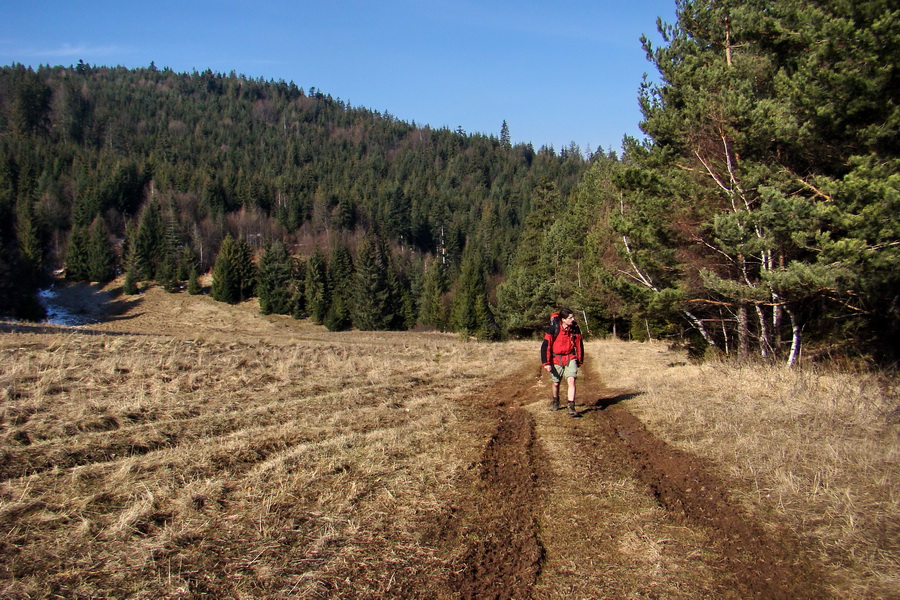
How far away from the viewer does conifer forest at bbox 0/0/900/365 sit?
10.9m

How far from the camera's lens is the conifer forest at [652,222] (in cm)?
1088

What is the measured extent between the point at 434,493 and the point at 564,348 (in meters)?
5.31

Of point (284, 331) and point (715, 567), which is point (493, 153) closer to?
point (284, 331)

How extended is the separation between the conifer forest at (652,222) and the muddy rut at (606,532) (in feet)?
22.6

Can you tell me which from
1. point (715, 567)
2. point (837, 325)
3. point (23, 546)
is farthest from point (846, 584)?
point (837, 325)

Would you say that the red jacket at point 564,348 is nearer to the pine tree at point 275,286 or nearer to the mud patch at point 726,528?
the mud patch at point 726,528

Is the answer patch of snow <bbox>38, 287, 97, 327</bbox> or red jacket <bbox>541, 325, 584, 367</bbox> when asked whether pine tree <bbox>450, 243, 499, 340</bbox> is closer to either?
patch of snow <bbox>38, 287, 97, 327</bbox>

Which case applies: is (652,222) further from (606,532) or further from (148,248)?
(148,248)

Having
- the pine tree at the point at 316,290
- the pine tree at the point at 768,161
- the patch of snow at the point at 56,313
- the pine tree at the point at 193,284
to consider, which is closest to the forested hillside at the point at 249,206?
the pine tree at the point at 316,290

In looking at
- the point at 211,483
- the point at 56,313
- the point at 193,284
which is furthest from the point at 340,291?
the point at 211,483

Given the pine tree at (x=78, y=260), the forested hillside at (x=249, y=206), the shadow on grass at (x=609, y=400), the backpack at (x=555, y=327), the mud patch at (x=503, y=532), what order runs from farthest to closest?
the pine tree at (x=78, y=260) < the forested hillside at (x=249, y=206) < the shadow on grass at (x=609, y=400) < the backpack at (x=555, y=327) < the mud patch at (x=503, y=532)

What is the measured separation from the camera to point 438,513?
17.2 ft

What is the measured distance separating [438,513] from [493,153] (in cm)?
20151

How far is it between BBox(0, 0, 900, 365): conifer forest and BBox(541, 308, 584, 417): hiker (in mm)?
4768
